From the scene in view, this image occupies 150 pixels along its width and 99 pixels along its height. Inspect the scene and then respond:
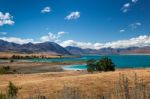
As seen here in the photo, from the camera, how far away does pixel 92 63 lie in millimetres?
99438

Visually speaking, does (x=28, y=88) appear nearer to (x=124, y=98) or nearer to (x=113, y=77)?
(x=113, y=77)

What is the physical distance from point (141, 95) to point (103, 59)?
8556 centimetres

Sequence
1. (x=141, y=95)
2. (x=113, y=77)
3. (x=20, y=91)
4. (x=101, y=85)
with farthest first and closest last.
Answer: (x=113, y=77), (x=101, y=85), (x=20, y=91), (x=141, y=95)

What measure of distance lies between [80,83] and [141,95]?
3956cm

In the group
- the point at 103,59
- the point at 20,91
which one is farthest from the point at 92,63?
the point at 20,91

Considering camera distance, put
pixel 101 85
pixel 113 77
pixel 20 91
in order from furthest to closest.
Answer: pixel 113 77
pixel 101 85
pixel 20 91

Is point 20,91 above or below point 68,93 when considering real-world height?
below

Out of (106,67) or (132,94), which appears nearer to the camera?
(132,94)

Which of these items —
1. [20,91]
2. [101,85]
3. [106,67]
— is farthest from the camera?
[106,67]

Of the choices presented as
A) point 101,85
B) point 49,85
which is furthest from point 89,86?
point 49,85

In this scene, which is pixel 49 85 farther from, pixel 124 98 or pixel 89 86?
pixel 124 98

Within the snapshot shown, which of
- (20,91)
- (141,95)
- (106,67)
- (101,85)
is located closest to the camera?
(141,95)

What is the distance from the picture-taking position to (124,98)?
11.4m

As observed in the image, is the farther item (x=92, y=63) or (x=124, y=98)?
(x=92, y=63)
